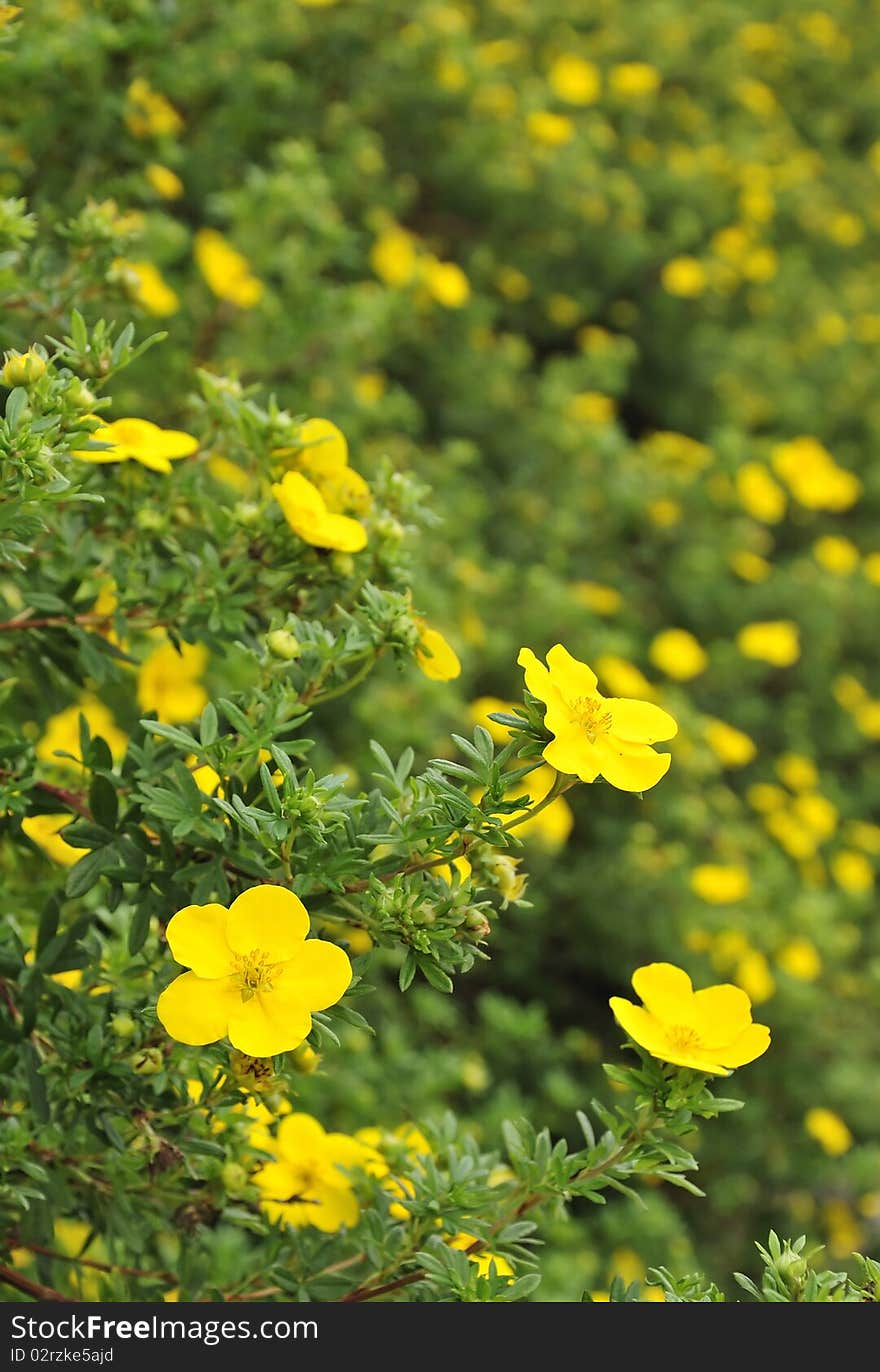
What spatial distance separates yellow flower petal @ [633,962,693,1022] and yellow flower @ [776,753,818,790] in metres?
2.12

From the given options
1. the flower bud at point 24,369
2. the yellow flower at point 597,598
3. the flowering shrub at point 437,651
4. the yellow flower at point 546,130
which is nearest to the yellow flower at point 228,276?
the flowering shrub at point 437,651

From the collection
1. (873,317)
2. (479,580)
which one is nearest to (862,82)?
(873,317)

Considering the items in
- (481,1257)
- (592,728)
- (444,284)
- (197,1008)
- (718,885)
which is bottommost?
(718,885)

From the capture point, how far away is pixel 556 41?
395 centimetres

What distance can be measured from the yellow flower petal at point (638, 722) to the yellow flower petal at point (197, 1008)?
0.34m

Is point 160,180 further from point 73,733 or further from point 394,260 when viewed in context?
point 73,733

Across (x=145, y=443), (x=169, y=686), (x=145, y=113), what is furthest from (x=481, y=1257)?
(x=145, y=113)

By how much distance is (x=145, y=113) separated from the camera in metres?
2.14

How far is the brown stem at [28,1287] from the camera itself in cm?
113

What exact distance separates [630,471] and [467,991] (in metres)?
1.27

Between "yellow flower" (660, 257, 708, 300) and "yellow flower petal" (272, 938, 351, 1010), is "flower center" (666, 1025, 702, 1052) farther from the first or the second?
"yellow flower" (660, 257, 708, 300)

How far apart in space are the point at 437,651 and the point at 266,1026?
1.28 feet

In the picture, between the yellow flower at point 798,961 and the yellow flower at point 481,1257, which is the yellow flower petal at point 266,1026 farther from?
the yellow flower at point 798,961
